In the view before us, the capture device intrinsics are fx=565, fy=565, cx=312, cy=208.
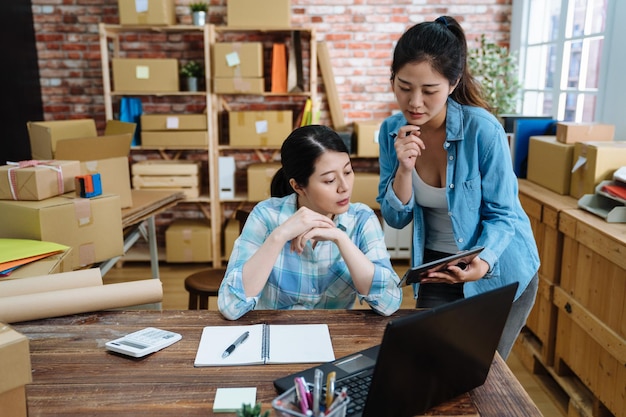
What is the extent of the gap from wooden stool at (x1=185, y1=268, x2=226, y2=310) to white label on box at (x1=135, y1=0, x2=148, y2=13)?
88.8 inches

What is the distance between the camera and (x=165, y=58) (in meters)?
4.61

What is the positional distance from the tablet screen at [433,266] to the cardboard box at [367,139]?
2956 millimetres

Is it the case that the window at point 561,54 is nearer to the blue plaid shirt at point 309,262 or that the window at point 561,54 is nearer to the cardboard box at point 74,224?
the blue plaid shirt at point 309,262

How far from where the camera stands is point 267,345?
4.29 feet

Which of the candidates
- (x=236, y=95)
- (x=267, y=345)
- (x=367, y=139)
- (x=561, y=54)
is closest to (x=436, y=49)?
(x=267, y=345)

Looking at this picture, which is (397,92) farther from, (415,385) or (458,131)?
(415,385)

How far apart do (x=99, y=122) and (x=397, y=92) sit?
3737 millimetres

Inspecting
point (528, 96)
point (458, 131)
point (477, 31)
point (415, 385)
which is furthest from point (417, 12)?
point (415, 385)

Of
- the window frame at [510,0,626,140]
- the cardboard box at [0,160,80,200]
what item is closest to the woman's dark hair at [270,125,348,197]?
Result: the cardboard box at [0,160,80,200]

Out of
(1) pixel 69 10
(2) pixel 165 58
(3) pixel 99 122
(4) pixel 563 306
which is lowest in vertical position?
(4) pixel 563 306

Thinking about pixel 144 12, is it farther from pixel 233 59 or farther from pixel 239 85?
pixel 239 85

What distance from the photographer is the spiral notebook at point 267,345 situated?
1238mm

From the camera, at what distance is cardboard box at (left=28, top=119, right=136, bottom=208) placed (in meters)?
2.77

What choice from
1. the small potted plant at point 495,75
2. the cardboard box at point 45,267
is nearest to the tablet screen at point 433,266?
the cardboard box at point 45,267
